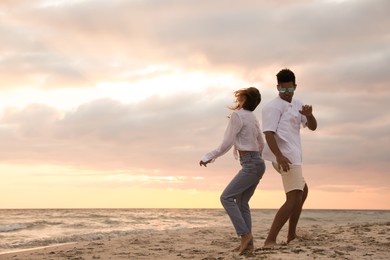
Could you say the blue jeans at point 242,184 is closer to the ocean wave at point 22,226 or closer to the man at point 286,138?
the man at point 286,138

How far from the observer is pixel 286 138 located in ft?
18.3

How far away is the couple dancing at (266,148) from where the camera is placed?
559cm

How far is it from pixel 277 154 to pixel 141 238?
5250mm

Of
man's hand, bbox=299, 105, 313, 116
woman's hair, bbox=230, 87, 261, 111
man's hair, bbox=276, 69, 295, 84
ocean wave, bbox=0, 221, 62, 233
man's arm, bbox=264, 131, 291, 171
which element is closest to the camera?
man's arm, bbox=264, 131, 291, 171

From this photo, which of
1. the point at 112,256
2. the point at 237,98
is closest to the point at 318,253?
the point at 237,98

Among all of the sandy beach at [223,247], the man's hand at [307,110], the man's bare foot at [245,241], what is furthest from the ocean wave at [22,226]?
the man's hand at [307,110]

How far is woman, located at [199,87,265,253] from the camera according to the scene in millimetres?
5863

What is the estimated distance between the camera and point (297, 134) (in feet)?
18.9

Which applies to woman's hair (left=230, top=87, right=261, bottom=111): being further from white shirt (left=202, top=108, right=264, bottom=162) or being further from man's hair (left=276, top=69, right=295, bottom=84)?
man's hair (left=276, top=69, right=295, bottom=84)

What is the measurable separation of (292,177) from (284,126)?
2.01 feet

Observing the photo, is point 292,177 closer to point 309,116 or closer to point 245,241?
point 309,116

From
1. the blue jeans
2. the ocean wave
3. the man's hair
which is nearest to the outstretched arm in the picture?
the man's hair

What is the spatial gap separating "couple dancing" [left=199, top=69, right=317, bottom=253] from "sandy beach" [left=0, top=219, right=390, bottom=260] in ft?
1.56

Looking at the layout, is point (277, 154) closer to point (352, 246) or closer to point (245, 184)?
point (245, 184)
